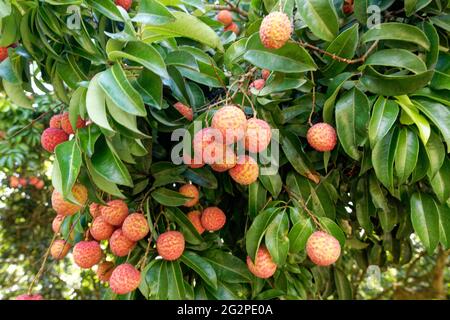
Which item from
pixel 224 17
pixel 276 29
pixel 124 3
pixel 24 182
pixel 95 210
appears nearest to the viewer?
pixel 276 29

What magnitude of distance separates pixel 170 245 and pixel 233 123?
1.00 ft

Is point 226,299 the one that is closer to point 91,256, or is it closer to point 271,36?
point 91,256

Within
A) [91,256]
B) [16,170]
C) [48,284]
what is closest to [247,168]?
[91,256]

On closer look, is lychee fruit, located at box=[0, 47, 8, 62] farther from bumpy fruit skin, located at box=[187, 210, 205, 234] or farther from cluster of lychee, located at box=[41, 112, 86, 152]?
bumpy fruit skin, located at box=[187, 210, 205, 234]

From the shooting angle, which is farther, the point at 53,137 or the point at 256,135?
the point at 53,137

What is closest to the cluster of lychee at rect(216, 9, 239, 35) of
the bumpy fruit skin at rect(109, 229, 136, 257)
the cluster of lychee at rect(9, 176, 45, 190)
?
the bumpy fruit skin at rect(109, 229, 136, 257)

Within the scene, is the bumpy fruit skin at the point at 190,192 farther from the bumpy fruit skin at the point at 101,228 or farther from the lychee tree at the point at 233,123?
the bumpy fruit skin at the point at 101,228

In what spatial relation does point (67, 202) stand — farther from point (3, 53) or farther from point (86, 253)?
point (3, 53)

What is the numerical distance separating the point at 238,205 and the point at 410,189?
0.37 m

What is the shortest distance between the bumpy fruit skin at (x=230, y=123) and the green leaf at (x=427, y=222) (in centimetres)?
38

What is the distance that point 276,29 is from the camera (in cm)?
66

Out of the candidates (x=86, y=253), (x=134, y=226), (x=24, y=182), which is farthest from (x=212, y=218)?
(x=24, y=182)

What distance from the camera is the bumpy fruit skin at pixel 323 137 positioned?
73 cm

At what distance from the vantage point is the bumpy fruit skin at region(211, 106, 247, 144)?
0.66 meters
